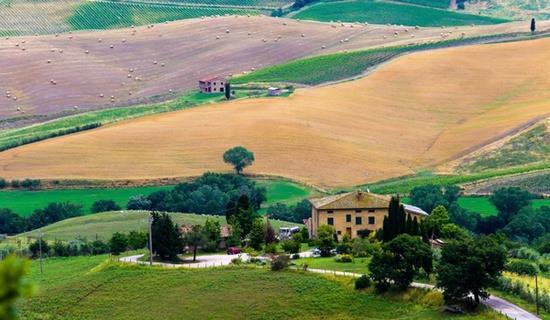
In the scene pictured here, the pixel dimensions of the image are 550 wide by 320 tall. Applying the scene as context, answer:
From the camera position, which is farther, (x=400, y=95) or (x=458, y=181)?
(x=400, y=95)

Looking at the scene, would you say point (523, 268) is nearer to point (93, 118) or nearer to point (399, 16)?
point (93, 118)

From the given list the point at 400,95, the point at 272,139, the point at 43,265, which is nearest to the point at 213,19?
the point at 400,95

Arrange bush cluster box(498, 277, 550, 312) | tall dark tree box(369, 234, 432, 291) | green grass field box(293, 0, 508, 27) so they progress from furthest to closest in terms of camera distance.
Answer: green grass field box(293, 0, 508, 27)
tall dark tree box(369, 234, 432, 291)
bush cluster box(498, 277, 550, 312)

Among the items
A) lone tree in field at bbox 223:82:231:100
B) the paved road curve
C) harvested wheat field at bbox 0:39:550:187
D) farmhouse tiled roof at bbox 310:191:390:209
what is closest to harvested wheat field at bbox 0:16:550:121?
lone tree in field at bbox 223:82:231:100

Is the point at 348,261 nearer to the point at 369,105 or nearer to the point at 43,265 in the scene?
the point at 43,265

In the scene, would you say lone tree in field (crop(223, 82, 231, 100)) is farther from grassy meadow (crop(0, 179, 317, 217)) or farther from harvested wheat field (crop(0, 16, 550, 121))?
grassy meadow (crop(0, 179, 317, 217))

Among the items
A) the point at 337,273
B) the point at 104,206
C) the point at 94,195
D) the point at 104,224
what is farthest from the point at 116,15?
the point at 337,273

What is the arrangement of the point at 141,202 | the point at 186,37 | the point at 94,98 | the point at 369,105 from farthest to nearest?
A: the point at 186,37
the point at 94,98
the point at 369,105
the point at 141,202
